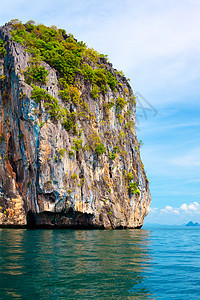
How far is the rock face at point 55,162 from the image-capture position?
31391mm

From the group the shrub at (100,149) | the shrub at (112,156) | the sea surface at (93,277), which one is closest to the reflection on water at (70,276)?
the sea surface at (93,277)

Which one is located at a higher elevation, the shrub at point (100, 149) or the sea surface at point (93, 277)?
the shrub at point (100, 149)

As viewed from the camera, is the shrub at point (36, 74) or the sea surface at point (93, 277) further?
the shrub at point (36, 74)

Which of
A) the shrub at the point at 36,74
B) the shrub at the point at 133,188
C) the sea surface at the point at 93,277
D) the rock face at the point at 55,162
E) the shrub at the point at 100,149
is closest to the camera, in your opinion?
the sea surface at the point at 93,277

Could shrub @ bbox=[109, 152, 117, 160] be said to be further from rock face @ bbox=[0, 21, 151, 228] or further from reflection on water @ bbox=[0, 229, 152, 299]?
reflection on water @ bbox=[0, 229, 152, 299]

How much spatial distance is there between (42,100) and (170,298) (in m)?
29.7

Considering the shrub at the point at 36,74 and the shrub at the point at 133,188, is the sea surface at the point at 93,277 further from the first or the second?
the shrub at the point at 133,188

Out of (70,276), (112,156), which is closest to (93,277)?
(70,276)

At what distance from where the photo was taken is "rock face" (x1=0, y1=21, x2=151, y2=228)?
31391mm

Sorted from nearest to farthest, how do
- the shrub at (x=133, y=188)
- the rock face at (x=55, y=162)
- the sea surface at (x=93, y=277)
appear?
the sea surface at (x=93, y=277) → the rock face at (x=55, y=162) → the shrub at (x=133, y=188)

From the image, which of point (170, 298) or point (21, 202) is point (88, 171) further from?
point (170, 298)

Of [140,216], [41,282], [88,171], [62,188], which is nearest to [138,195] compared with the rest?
[140,216]

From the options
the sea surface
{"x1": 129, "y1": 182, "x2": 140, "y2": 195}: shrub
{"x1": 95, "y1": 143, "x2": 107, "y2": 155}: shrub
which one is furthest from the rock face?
the sea surface

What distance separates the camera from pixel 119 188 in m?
41.7
